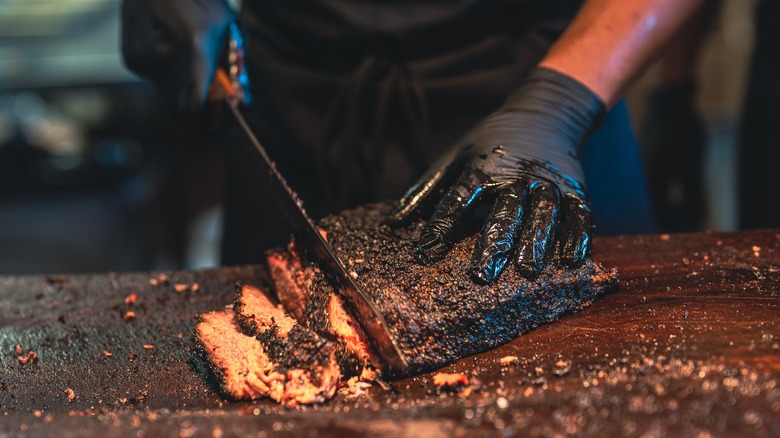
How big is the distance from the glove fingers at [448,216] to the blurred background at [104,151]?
298 centimetres

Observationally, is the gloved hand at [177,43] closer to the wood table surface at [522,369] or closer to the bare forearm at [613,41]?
the wood table surface at [522,369]

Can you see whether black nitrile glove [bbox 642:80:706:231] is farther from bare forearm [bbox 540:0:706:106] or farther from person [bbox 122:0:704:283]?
bare forearm [bbox 540:0:706:106]

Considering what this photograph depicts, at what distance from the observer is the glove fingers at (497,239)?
1.43 m

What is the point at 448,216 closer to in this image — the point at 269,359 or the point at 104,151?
the point at 269,359

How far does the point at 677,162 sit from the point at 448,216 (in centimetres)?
416

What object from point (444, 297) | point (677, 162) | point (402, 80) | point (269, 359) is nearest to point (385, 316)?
point (444, 297)

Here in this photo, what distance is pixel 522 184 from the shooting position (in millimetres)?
1585

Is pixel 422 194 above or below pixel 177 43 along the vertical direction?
above

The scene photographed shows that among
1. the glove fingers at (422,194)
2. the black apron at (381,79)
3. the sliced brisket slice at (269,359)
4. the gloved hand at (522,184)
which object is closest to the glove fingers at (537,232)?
the gloved hand at (522,184)

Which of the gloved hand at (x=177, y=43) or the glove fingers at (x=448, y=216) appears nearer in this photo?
the glove fingers at (x=448, y=216)

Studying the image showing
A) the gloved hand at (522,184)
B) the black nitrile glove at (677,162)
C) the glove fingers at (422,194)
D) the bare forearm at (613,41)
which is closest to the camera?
the gloved hand at (522,184)

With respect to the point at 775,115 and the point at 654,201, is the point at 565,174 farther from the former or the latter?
the point at 654,201

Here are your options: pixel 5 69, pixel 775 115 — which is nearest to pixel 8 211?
pixel 5 69

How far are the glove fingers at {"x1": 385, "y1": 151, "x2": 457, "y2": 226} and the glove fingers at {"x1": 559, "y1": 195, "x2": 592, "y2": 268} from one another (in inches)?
13.0
